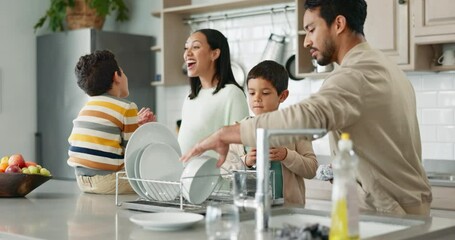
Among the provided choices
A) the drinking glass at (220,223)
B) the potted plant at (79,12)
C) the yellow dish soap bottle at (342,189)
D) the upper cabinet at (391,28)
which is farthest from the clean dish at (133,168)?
the potted plant at (79,12)

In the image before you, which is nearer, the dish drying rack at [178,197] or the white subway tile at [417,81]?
the dish drying rack at [178,197]

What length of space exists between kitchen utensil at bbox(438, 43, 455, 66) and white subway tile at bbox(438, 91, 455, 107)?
8.5 inches

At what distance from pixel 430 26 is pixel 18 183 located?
2482 mm

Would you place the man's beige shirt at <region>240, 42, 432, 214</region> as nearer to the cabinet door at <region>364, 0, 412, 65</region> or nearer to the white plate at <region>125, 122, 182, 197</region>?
the white plate at <region>125, 122, 182, 197</region>

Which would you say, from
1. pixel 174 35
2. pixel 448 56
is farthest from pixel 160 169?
pixel 174 35

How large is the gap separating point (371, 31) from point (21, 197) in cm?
239

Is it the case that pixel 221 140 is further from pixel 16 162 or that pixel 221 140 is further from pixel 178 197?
pixel 16 162

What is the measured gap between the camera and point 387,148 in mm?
2293

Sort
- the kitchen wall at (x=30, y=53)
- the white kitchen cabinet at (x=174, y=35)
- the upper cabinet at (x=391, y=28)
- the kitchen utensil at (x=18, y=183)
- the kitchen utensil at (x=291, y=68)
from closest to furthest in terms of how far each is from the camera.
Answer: the kitchen utensil at (x=18, y=183) → the upper cabinet at (x=391, y=28) → the kitchen utensil at (x=291, y=68) → the kitchen wall at (x=30, y=53) → the white kitchen cabinet at (x=174, y=35)

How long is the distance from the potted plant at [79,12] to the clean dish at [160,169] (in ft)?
11.3

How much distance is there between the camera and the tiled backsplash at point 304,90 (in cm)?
447

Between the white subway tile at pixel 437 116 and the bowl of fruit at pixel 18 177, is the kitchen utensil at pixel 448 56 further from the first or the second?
the bowl of fruit at pixel 18 177

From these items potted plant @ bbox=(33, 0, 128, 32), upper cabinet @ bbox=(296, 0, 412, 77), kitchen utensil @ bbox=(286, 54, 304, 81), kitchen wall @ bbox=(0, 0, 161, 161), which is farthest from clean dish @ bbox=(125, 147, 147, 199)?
kitchen wall @ bbox=(0, 0, 161, 161)

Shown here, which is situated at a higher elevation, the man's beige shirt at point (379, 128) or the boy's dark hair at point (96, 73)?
the boy's dark hair at point (96, 73)
